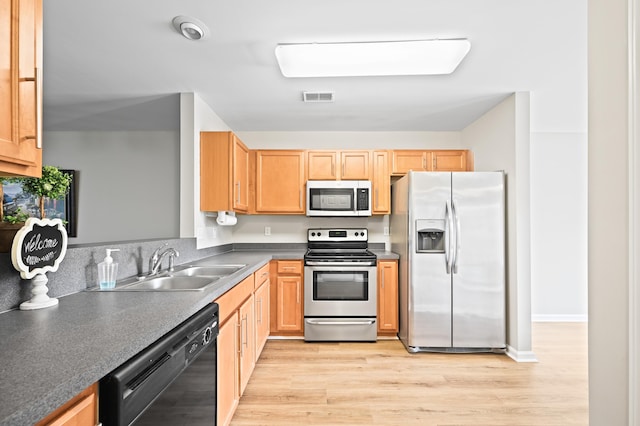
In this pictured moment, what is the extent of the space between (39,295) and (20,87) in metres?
0.79

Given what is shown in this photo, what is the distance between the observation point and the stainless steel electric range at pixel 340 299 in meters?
3.49

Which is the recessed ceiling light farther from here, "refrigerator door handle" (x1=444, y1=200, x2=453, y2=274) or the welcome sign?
"refrigerator door handle" (x1=444, y1=200, x2=453, y2=274)

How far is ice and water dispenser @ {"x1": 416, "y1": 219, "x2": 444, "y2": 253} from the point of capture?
325 cm

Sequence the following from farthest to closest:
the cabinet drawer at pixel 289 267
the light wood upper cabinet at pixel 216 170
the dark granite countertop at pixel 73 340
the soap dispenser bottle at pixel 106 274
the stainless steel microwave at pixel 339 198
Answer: the stainless steel microwave at pixel 339 198 < the cabinet drawer at pixel 289 267 < the light wood upper cabinet at pixel 216 170 < the soap dispenser bottle at pixel 106 274 < the dark granite countertop at pixel 73 340

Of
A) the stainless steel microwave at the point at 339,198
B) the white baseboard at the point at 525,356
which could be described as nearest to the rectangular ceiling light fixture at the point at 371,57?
the stainless steel microwave at the point at 339,198

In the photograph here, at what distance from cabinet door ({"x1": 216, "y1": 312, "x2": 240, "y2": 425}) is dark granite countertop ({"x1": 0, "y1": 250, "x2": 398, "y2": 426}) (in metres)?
0.37

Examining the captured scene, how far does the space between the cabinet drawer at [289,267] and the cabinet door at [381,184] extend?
1119 mm

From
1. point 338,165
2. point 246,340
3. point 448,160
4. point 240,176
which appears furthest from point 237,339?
point 448,160

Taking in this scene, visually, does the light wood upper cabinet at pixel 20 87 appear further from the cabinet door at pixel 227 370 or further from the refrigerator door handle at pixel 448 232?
the refrigerator door handle at pixel 448 232

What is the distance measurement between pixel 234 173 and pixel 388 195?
1.84 metres

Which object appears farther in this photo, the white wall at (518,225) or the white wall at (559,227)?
the white wall at (559,227)

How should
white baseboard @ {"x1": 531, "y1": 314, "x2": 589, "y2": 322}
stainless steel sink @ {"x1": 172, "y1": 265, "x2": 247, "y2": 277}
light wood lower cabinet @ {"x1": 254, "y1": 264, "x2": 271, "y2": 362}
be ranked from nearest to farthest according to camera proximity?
stainless steel sink @ {"x1": 172, "y1": 265, "x2": 247, "y2": 277}, light wood lower cabinet @ {"x1": 254, "y1": 264, "x2": 271, "y2": 362}, white baseboard @ {"x1": 531, "y1": 314, "x2": 589, "y2": 322}

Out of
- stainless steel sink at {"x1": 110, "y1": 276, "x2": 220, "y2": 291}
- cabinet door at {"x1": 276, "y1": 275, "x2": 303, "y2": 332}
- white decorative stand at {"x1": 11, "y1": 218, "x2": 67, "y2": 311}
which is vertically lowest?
cabinet door at {"x1": 276, "y1": 275, "x2": 303, "y2": 332}

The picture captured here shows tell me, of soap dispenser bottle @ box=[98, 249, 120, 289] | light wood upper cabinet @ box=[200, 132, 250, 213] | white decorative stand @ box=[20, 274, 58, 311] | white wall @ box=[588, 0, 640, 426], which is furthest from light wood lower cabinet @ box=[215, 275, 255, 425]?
white wall @ box=[588, 0, 640, 426]
